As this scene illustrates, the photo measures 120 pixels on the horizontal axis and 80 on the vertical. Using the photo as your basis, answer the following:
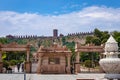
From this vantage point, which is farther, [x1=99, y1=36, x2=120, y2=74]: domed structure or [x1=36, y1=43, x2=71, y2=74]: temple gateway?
[x1=36, y1=43, x2=71, y2=74]: temple gateway

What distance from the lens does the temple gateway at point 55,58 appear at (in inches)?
1656

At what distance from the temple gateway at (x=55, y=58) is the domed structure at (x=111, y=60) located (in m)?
24.5

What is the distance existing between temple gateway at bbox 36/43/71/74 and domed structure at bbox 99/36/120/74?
24.5 m

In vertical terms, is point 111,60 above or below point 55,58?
below

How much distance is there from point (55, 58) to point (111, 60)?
1016 inches

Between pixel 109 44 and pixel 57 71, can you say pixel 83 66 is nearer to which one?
pixel 57 71

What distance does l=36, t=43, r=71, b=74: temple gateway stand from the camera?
42062mm

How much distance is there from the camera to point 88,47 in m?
42.6

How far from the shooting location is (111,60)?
1716 cm

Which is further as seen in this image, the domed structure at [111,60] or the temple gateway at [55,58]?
the temple gateway at [55,58]

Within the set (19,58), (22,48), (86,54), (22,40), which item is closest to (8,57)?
(19,58)

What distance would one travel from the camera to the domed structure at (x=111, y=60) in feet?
56.1

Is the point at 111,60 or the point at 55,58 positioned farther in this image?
the point at 55,58

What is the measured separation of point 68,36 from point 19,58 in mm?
62803
